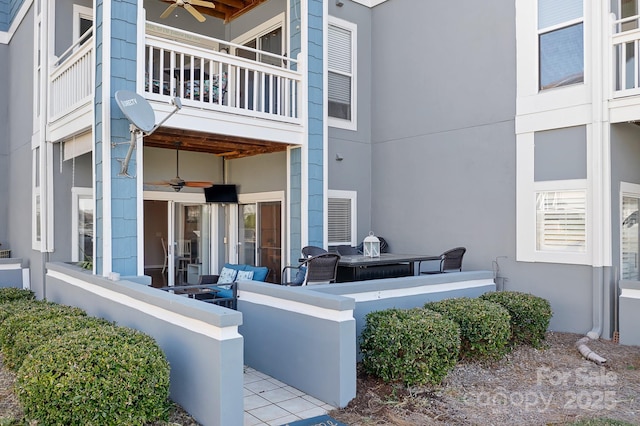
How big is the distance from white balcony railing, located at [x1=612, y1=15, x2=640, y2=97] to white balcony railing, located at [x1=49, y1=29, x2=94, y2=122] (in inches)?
296

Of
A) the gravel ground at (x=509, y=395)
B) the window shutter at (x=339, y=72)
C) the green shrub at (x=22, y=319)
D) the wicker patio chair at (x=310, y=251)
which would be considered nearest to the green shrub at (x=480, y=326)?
the gravel ground at (x=509, y=395)

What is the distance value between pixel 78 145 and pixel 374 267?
17.9 ft

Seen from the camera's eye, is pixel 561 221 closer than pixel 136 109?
No

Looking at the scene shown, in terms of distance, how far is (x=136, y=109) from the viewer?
6.06 m

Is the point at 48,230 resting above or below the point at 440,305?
above

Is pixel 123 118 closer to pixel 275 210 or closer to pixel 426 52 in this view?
pixel 275 210

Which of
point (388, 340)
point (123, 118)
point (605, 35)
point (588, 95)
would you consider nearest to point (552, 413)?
point (388, 340)

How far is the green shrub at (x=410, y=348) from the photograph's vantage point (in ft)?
17.4

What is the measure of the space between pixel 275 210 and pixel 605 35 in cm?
643

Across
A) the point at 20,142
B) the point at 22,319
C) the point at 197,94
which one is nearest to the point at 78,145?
the point at 197,94

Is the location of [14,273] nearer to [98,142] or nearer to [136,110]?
[98,142]

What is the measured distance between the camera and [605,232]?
715cm

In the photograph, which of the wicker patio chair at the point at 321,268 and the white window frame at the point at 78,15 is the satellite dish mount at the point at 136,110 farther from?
the white window frame at the point at 78,15

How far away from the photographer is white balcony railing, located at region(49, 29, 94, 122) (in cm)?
721
